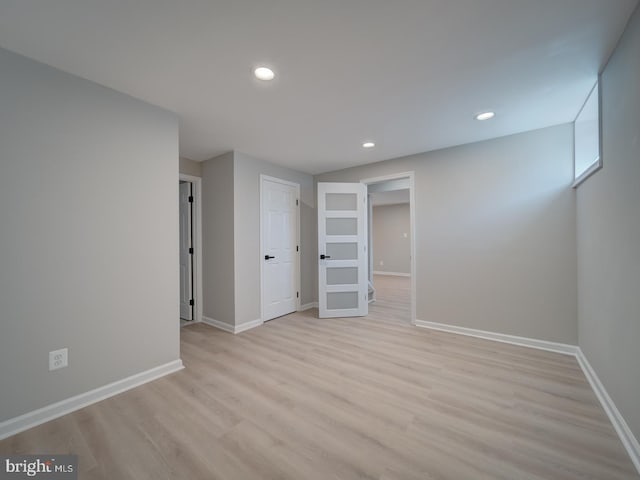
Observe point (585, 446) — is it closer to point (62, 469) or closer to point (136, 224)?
point (62, 469)

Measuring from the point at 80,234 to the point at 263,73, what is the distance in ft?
6.01

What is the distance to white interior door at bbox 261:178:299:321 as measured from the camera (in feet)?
12.7

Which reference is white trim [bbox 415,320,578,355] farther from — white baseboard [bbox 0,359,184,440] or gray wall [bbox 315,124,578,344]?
white baseboard [bbox 0,359,184,440]

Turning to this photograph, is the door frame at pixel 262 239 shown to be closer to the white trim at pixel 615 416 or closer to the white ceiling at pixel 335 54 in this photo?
the white ceiling at pixel 335 54

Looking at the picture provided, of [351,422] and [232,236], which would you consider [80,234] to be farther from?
[351,422]

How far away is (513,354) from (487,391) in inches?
38.5

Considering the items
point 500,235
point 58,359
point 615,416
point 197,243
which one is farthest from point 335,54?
point 197,243

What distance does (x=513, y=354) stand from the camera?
2660 mm

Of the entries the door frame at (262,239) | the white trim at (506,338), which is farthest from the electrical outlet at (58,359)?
the white trim at (506,338)

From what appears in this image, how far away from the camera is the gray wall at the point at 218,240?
11.3 ft

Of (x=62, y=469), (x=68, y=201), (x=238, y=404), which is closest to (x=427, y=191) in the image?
(x=238, y=404)

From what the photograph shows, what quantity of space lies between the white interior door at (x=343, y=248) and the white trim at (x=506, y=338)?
1064 millimetres

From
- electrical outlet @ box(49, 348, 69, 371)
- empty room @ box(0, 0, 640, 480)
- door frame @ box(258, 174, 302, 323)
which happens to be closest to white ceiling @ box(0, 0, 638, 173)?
empty room @ box(0, 0, 640, 480)

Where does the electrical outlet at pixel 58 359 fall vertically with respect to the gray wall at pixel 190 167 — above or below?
below
